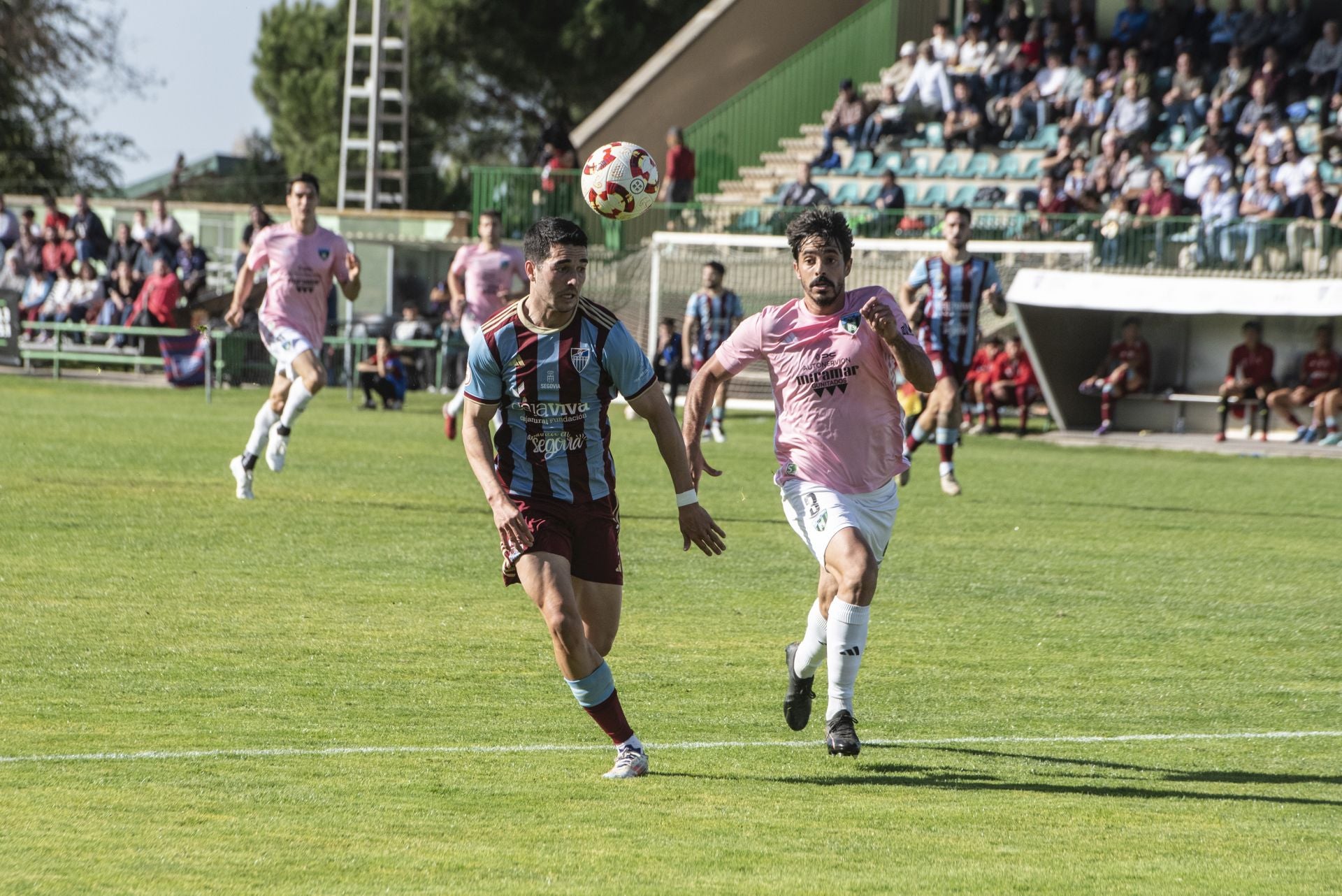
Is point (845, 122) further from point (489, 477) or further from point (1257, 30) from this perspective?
point (489, 477)

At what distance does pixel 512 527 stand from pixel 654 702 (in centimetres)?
173

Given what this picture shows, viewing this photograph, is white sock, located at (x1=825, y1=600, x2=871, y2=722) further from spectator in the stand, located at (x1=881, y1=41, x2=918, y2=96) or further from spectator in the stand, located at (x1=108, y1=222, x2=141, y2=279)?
spectator in the stand, located at (x1=108, y1=222, x2=141, y2=279)

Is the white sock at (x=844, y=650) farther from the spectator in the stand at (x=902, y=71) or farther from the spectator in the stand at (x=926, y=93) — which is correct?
the spectator in the stand at (x=902, y=71)

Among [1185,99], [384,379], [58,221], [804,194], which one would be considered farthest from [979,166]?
[58,221]

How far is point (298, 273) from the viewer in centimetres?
1435

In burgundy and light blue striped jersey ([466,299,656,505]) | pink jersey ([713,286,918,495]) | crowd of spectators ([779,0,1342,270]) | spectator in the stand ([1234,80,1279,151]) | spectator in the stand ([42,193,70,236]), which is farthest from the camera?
spectator in the stand ([42,193,70,236])

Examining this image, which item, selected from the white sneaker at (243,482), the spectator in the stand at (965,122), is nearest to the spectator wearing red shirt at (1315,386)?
the spectator in the stand at (965,122)

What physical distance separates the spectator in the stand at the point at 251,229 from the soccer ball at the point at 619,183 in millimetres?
7449

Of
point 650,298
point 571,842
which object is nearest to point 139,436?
point 650,298

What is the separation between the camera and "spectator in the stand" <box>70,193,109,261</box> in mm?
31906

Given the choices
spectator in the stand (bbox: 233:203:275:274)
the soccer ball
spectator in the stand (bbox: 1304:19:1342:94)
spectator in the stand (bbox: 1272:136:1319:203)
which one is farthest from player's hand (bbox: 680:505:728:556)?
spectator in the stand (bbox: 1304:19:1342:94)

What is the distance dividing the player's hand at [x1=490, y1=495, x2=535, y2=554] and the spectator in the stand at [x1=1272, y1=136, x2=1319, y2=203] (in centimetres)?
2081

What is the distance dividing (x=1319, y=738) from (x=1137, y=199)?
792 inches

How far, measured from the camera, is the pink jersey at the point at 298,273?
14.3 meters
